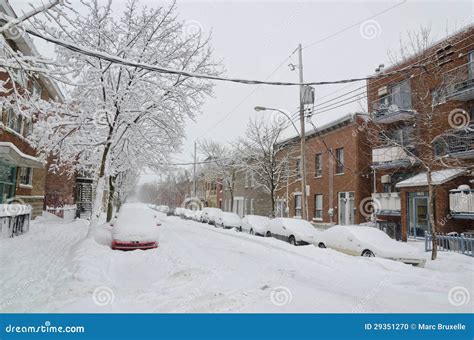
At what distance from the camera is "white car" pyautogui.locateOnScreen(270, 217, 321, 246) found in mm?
14539

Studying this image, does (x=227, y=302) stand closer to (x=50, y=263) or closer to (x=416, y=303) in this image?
(x=416, y=303)

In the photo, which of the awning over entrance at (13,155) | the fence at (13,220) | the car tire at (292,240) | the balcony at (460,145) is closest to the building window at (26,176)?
the awning over entrance at (13,155)

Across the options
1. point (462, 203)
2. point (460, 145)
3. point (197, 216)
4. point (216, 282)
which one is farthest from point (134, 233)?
point (197, 216)

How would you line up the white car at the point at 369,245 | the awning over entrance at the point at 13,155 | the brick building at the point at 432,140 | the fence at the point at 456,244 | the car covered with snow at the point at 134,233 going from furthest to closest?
the awning over entrance at the point at 13,155
the brick building at the point at 432,140
the fence at the point at 456,244
the car covered with snow at the point at 134,233
the white car at the point at 369,245

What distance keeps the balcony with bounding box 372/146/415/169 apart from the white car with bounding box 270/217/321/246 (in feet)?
20.4

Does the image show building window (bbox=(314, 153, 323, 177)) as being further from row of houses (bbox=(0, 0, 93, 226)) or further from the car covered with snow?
row of houses (bbox=(0, 0, 93, 226))

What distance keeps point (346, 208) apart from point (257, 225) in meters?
6.43

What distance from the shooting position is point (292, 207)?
27.8 meters

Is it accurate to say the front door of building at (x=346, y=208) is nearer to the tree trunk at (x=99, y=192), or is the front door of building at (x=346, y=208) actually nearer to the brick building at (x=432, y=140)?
the brick building at (x=432, y=140)

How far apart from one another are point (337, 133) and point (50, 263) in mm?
19175

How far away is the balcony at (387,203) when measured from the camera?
60.1ft

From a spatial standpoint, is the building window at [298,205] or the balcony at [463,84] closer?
the balcony at [463,84]

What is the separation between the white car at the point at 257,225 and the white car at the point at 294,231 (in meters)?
0.91

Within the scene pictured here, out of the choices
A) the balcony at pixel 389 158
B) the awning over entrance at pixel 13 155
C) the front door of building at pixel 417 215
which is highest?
the balcony at pixel 389 158
